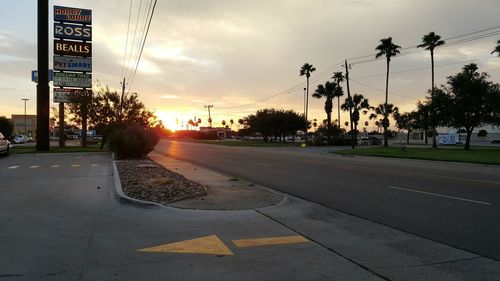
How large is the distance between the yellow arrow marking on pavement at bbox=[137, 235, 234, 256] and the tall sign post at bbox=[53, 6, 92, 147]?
40.9 meters

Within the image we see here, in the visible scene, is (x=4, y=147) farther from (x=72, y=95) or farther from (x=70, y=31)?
(x=70, y=31)

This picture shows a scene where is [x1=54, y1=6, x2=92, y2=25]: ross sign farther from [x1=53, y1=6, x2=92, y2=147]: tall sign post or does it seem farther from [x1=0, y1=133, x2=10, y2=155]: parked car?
[x1=0, y1=133, x2=10, y2=155]: parked car

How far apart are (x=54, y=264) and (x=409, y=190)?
1014 cm

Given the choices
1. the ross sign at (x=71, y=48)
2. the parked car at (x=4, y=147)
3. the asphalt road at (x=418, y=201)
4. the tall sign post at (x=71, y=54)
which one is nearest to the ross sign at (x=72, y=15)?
the tall sign post at (x=71, y=54)

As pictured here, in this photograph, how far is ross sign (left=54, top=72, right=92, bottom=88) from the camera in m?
46.5

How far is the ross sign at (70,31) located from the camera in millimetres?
45531

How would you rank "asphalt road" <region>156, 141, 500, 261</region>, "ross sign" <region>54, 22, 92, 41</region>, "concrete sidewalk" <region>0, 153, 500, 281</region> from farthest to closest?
"ross sign" <region>54, 22, 92, 41</region> < "asphalt road" <region>156, 141, 500, 261</region> < "concrete sidewalk" <region>0, 153, 500, 281</region>

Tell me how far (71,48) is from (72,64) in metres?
1.54

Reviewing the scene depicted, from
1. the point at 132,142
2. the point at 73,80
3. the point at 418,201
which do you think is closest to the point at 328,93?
the point at 73,80

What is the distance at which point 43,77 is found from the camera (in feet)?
124

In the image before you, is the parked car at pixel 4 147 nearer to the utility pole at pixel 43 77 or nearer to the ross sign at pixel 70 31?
the utility pole at pixel 43 77

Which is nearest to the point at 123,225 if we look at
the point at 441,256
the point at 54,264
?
the point at 54,264

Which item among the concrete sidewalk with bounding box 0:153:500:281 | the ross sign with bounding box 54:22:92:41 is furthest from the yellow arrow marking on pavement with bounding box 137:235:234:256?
the ross sign with bounding box 54:22:92:41

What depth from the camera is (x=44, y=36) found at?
37000 mm
